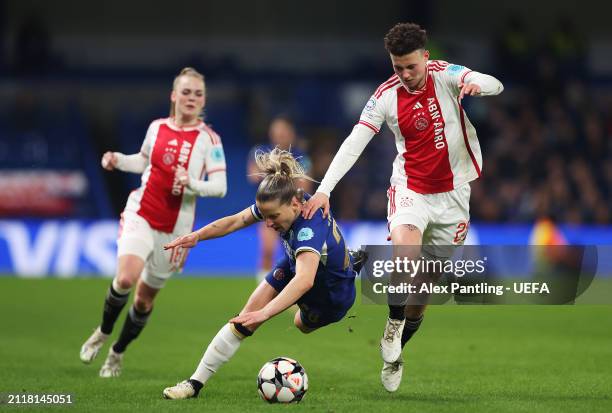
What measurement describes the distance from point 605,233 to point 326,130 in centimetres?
676

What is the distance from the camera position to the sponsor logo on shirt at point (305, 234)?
6.50 m

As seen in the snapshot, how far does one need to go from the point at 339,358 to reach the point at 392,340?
206cm

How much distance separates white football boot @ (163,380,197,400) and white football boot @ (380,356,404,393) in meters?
1.33

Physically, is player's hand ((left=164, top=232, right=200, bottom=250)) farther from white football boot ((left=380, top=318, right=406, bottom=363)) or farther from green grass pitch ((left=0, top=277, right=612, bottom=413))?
white football boot ((left=380, top=318, right=406, bottom=363))

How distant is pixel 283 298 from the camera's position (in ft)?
20.5

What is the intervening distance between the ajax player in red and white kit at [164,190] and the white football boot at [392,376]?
2186 millimetres

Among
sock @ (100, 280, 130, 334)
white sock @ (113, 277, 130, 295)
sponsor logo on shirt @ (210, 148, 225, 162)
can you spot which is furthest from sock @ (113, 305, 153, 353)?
sponsor logo on shirt @ (210, 148, 225, 162)

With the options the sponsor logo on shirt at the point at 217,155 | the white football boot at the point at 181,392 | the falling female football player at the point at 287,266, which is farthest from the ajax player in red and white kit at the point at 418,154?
the sponsor logo on shirt at the point at 217,155

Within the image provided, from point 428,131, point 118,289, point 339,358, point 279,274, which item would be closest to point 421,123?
point 428,131

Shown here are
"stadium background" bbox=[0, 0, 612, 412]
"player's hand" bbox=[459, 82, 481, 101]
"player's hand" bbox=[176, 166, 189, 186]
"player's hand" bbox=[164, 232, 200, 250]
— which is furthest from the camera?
"stadium background" bbox=[0, 0, 612, 412]

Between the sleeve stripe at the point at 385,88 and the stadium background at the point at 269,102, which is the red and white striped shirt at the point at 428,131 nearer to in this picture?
the sleeve stripe at the point at 385,88

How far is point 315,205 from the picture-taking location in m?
6.70

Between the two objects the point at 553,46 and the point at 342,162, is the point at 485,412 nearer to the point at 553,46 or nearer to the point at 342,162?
the point at 342,162

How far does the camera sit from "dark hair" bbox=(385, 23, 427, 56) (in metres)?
6.99
